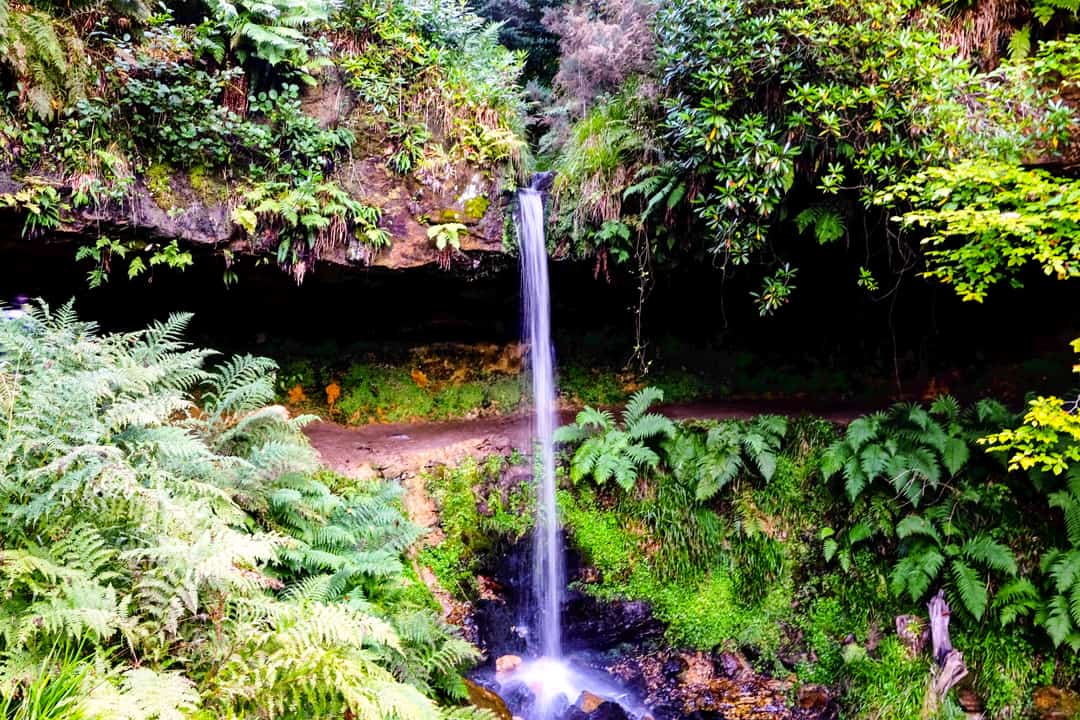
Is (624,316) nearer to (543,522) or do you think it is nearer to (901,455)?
(543,522)

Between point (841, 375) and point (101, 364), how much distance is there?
8306 mm

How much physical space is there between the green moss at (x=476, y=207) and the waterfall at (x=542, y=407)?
0.38m

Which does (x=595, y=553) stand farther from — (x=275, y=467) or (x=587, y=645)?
(x=275, y=467)

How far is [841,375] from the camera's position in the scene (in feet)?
26.7

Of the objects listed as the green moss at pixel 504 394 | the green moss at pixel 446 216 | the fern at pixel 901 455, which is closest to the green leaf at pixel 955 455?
the fern at pixel 901 455

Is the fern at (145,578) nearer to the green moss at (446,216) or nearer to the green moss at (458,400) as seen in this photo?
the green moss at (446,216)

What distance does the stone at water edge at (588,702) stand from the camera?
503 centimetres

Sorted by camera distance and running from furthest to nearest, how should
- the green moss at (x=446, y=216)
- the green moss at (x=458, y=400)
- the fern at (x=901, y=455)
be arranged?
the green moss at (x=458, y=400) → the green moss at (x=446, y=216) → the fern at (x=901, y=455)

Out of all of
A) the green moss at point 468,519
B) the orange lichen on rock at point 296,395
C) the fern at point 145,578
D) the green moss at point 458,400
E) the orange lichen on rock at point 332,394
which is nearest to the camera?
the fern at point 145,578

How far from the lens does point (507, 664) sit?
5.44 meters

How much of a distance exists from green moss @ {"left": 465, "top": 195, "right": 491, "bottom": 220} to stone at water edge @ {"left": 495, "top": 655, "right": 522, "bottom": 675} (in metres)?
4.45

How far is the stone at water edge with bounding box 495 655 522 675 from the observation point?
5.38 metres

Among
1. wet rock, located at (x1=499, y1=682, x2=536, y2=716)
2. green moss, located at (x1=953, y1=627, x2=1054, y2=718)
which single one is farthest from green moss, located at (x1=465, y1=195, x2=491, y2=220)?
green moss, located at (x1=953, y1=627, x2=1054, y2=718)

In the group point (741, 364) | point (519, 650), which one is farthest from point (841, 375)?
point (519, 650)
